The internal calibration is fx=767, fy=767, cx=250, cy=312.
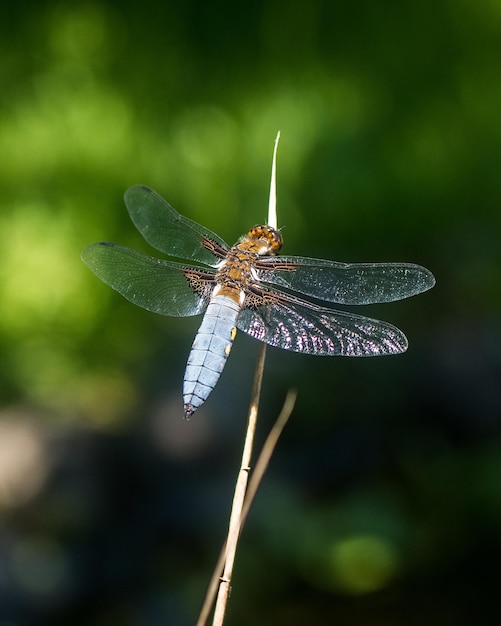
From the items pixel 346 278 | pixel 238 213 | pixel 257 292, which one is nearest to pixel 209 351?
pixel 257 292

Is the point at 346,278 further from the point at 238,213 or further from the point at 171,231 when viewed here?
the point at 238,213

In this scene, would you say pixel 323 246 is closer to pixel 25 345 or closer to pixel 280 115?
pixel 280 115

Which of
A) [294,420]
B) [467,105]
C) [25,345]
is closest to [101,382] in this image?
[25,345]

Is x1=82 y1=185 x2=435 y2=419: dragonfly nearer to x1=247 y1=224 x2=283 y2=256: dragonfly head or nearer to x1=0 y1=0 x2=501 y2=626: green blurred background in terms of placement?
x1=247 y1=224 x2=283 y2=256: dragonfly head

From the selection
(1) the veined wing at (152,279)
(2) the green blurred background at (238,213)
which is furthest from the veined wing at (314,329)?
(2) the green blurred background at (238,213)

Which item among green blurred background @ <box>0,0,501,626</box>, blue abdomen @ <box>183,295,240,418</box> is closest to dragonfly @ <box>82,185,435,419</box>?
blue abdomen @ <box>183,295,240,418</box>

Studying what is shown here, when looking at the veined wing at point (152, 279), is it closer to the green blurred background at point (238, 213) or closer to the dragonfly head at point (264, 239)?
the dragonfly head at point (264, 239)
